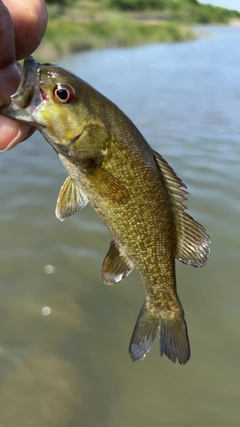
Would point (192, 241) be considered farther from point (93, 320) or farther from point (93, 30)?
point (93, 30)

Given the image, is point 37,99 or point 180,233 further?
point 180,233

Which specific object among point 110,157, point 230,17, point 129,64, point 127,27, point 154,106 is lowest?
point 230,17

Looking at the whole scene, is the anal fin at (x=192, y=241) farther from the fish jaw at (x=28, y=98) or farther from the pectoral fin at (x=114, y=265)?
the fish jaw at (x=28, y=98)

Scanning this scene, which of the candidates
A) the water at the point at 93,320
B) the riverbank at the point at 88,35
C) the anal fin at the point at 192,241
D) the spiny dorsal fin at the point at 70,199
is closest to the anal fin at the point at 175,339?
the anal fin at the point at 192,241

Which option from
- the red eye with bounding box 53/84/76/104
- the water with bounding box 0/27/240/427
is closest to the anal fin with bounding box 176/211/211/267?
the red eye with bounding box 53/84/76/104

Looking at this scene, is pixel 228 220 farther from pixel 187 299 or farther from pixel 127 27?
pixel 127 27

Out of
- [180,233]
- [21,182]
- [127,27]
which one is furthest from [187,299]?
[127,27]
